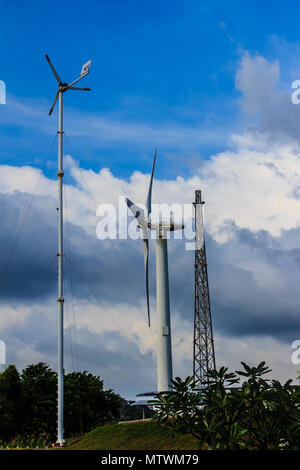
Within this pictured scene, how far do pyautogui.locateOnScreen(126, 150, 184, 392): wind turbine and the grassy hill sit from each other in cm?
1085

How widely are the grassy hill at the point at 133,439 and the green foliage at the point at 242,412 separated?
11729 mm

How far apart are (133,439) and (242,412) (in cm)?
1874

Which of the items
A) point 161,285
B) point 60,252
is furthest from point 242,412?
point 161,285

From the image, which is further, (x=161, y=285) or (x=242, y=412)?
(x=161, y=285)

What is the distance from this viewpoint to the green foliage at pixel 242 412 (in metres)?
36.6

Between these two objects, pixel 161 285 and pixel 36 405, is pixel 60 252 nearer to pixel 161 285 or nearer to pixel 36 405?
pixel 161 285

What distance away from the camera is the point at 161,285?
71.8 m

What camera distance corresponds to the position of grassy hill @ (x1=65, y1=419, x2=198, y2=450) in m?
51.5

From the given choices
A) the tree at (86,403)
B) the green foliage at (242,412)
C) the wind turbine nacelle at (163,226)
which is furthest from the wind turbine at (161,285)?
the green foliage at (242,412)

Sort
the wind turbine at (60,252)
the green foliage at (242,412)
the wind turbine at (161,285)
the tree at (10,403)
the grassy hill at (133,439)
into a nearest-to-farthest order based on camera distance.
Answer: the green foliage at (242,412), the grassy hill at (133,439), the wind turbine at (60,252), the wind turbine at (161,285), the tree at (10,403)

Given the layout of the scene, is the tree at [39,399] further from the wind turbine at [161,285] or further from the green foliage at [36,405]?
the wind turbine at [161,285]
